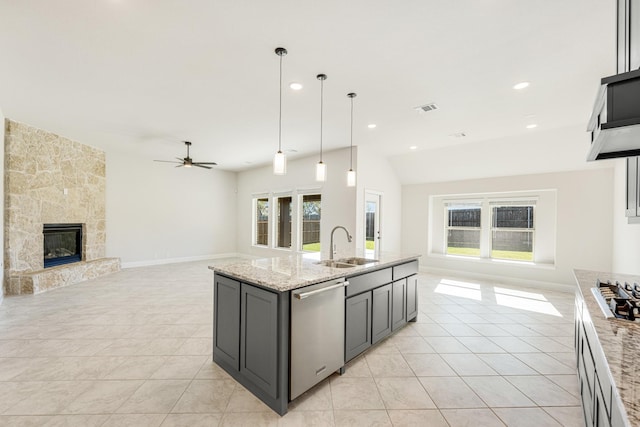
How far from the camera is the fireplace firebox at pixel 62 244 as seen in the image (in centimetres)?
523

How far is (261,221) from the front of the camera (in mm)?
8625

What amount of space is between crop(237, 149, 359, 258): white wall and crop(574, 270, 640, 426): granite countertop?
2.45m

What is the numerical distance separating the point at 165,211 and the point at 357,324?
6.91 m

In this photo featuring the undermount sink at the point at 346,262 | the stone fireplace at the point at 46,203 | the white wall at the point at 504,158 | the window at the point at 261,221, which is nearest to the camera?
the undermount sink at the point at 346,262

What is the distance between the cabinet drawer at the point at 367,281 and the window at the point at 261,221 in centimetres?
596

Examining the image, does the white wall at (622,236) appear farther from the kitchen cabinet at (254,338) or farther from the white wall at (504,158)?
the kitchen cabinet at (254,338)

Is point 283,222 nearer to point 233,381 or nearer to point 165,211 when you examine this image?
point 165,211

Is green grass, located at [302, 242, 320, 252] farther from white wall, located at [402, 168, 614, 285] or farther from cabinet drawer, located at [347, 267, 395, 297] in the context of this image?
cabinet drawer, located at [347, 267, 395, 297]

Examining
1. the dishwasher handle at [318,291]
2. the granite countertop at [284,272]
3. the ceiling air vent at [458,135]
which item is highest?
the ceiling air vent at [458,135]

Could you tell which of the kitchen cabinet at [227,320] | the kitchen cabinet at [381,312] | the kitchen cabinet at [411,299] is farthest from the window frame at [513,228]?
the kitchen cabinet at [227,320]

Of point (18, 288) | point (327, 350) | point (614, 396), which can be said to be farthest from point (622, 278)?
point (18, 288)

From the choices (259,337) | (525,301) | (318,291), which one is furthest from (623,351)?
(525,301)

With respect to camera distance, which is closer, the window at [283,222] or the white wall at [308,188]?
the white wall at [308,188]

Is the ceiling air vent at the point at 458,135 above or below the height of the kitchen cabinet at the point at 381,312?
above
